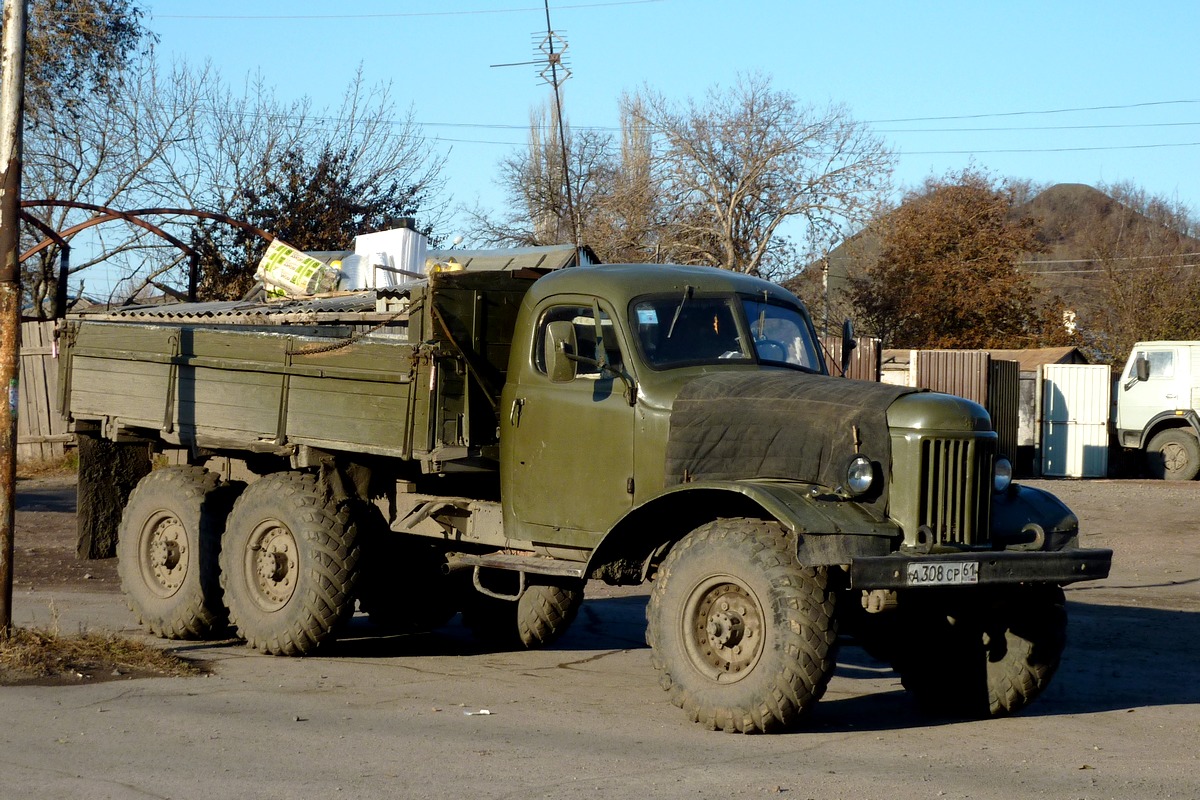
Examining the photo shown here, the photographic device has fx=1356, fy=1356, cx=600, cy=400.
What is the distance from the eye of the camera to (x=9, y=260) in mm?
8500

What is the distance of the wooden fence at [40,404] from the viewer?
71.5 feet

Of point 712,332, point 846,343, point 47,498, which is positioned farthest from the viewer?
point 47,498

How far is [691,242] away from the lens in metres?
36.2

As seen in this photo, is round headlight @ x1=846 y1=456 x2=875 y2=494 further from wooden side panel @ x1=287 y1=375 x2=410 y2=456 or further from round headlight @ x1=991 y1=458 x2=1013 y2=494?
wooden side panel @ x1=287 y1=375 x2=410 y2=456

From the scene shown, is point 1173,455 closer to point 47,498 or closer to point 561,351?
point 47,498

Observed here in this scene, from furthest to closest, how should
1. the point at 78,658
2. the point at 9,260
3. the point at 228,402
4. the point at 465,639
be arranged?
the point at 465,639 → the point at 228,402 → the point at 9,260 → the point at 78,658

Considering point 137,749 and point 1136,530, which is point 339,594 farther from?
point 1136,530

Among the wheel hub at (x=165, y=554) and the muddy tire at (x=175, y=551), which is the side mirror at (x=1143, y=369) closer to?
the muddy tire at (x=175, y=551)

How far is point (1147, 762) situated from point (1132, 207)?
7018cm

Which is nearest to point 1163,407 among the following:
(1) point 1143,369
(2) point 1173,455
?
(1) point 1143,369

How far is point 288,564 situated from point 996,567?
4715mm

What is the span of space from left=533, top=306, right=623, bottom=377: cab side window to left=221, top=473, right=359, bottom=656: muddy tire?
184cm

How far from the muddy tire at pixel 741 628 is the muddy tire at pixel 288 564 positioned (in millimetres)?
2708

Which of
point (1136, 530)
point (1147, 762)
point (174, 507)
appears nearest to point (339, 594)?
point (174, 507)
